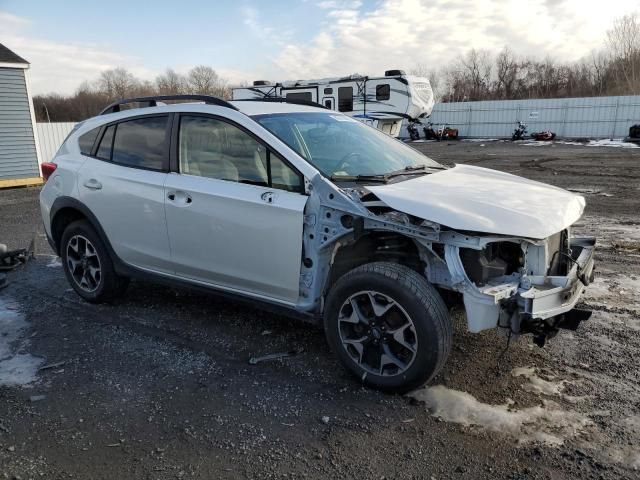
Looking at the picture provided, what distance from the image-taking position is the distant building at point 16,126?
14.5 meters

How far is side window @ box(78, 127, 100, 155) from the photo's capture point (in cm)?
485

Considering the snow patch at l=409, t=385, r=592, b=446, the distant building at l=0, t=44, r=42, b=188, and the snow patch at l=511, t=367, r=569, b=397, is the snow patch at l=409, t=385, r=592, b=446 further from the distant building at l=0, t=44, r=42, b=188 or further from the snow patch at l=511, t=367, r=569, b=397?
the distant building at l=0, t=44, r=42, b=188

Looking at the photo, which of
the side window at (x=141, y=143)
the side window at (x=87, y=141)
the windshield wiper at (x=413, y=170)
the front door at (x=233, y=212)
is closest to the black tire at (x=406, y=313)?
the front door at (x=233, y=212)

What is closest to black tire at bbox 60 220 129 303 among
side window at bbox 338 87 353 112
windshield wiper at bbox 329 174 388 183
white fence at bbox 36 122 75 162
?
windshield wiper at bbox 329 174 388 183

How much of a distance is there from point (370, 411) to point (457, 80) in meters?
68.1

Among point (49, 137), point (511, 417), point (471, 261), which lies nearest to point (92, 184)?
point (471, 261)

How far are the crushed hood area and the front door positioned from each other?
0.65 meters

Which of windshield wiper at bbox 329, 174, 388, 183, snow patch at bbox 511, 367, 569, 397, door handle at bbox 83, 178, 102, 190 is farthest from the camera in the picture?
door handle at bbox 83, 178, 102, 190

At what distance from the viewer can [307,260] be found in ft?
11.3

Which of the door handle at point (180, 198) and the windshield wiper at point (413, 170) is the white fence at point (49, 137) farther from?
the windshield wiper at point (413, 170)

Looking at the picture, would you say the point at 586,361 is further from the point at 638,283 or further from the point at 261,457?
the point at 261,457

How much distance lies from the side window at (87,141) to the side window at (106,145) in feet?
0.45

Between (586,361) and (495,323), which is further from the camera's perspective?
(586,361)

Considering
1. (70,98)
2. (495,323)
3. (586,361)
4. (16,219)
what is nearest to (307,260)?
(495,323)
